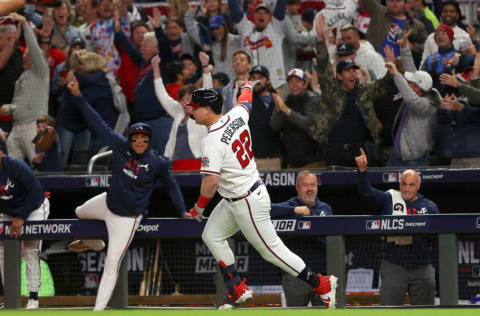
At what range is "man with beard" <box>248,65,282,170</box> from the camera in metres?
9.62

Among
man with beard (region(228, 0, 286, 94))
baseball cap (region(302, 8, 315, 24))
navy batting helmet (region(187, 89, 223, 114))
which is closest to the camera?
navy batting helmet (region(187, 89, 223, 114))

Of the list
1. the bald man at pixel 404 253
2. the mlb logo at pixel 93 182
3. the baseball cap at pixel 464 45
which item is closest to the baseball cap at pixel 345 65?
the baseball cap at pixel 464 45

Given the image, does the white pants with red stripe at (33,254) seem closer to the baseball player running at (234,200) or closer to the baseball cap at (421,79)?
the baseball player running at (234,200)

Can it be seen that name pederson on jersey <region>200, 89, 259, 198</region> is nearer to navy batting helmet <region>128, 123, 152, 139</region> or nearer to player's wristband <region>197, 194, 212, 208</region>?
player's wristband <region>197, 194, 212, 208</region>

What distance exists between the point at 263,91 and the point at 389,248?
235 cm

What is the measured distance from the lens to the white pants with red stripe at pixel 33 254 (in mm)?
8477

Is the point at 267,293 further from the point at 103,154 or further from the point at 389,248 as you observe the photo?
the point at 103,154

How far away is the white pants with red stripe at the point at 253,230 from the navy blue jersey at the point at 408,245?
1295 mm

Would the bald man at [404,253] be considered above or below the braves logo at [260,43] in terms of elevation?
below

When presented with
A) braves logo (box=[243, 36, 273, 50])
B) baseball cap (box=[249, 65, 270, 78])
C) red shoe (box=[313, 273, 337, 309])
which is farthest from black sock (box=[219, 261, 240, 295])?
braves logo (box=[243, 36, 273, 50])

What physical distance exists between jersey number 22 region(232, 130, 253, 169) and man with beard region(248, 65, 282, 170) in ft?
7.99

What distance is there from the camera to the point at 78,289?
9711 mm

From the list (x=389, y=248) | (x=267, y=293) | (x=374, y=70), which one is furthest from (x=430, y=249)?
(x=374, y=70)

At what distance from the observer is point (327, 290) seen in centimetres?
721
